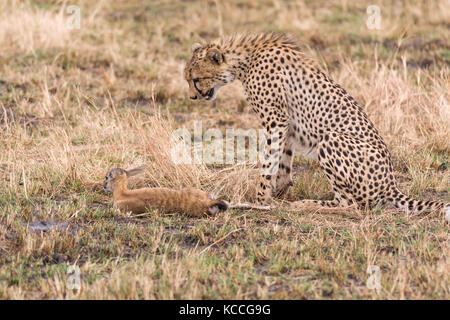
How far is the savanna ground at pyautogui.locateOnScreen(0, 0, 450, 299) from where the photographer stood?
3918 millimetres

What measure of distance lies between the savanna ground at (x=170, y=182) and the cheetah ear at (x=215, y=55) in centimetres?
65

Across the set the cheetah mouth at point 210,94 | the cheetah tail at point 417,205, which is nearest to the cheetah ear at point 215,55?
the cheetah mouth at point 210,94

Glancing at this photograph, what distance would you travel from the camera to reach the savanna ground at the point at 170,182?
3.92 meters

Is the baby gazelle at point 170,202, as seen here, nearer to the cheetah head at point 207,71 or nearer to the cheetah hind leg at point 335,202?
the cheetah hind leg at point 335,202

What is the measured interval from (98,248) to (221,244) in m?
0.76

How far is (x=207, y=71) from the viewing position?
5586mm

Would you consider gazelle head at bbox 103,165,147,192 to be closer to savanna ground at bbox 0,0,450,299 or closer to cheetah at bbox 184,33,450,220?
savanna ground at bbox 0,0,450,299

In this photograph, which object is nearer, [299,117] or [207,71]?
[299,117]

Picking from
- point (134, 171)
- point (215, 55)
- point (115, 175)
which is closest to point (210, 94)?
point (215, 55)

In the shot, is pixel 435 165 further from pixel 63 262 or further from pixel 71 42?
pixel 71 42

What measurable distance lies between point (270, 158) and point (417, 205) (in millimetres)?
1124

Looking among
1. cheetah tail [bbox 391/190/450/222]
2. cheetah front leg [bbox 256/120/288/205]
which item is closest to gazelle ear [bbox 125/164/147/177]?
cheetah front leg [bbox 256/120/288/205]

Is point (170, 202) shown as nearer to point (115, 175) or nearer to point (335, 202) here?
point (115, 175)

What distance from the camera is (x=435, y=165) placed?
→ 6.22 metres
